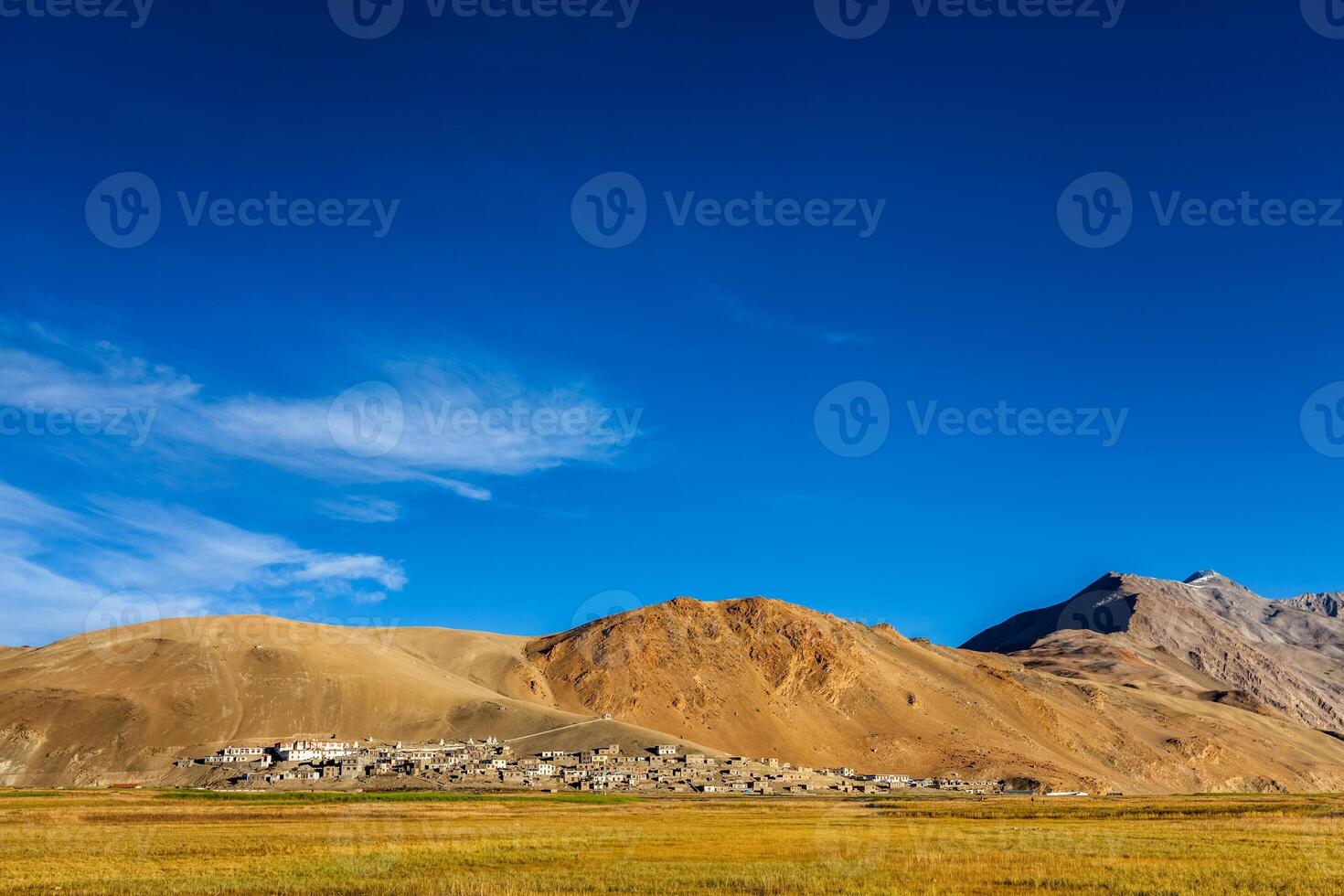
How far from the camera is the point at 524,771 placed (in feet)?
428

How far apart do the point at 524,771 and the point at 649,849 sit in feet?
282

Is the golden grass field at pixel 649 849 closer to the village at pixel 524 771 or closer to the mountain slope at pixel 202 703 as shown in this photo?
the village at pixel 524 771

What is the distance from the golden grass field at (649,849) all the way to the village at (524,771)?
113ft

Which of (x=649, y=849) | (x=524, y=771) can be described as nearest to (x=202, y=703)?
(x=524, y=771)

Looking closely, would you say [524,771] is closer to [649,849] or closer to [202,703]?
[202,703]

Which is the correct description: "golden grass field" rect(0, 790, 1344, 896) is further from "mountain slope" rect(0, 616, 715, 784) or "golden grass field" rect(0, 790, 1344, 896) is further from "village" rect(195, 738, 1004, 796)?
"mountain slope" rect(0, 616, 715, 784)

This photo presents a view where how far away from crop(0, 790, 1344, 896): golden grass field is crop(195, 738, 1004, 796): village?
3445cm

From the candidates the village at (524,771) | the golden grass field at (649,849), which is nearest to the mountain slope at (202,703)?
the village at (524,771)

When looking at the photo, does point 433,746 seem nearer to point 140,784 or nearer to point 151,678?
point 140,784

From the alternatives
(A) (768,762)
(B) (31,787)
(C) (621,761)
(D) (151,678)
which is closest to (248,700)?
(D) (151,678)

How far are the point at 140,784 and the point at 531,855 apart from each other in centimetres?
10711

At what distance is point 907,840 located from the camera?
54000 millimetres

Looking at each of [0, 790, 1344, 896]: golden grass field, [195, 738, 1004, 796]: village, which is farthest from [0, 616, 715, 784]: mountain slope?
[0, 790, 1344, 896]: golden grass field

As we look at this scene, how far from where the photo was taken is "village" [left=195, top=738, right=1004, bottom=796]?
402 ft
